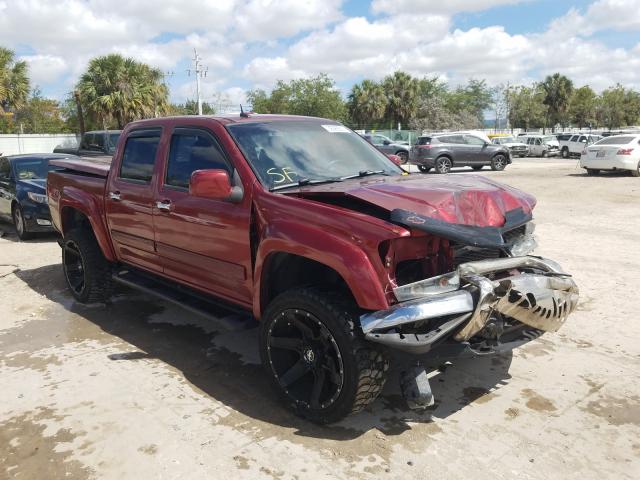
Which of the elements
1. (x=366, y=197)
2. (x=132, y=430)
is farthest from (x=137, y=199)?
(x=366, y=197)

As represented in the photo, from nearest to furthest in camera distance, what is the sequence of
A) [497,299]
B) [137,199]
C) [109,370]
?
[497,299] < [109,370] < [137,199]

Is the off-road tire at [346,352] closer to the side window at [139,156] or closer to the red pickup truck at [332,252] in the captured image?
the red pickup truck at [332,252]

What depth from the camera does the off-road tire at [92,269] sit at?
575 centimetres

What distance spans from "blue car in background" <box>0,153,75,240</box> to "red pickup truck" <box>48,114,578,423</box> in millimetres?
5540

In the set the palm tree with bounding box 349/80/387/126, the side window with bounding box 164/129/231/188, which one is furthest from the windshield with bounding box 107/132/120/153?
the palm tree with bounding box 349/80/387/126

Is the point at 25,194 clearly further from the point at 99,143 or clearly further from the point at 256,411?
the point at 256,411

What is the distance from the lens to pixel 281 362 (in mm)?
3588

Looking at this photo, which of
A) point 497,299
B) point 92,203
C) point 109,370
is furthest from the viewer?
point 92,203

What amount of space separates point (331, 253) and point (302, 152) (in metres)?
1.29

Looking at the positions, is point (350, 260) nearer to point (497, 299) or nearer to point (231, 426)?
point (497, 299)

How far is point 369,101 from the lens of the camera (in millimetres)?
57906

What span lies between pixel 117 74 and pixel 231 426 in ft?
95.8

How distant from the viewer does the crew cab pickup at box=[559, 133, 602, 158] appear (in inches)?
1406

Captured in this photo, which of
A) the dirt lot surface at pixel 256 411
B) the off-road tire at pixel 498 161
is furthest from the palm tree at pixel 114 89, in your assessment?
the dirt lot surface at pixel 256 411
